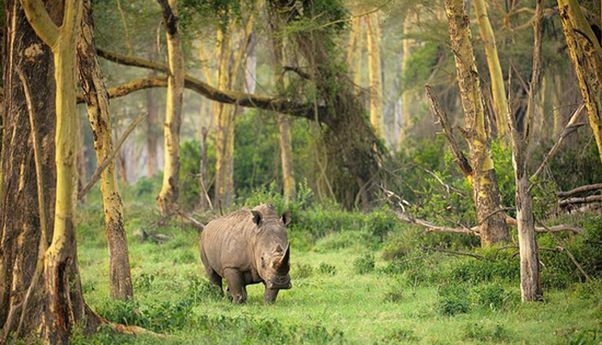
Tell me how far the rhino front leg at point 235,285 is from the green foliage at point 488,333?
3.77 metres

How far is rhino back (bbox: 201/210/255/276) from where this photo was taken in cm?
1299

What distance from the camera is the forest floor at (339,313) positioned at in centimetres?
956

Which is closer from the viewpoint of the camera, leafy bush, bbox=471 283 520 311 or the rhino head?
leafy bush, bbox=471 283 520 311

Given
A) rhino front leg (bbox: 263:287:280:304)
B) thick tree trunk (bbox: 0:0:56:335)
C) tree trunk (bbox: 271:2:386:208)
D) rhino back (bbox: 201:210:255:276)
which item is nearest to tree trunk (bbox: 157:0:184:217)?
tree trunk (bbox: 271:2:386:208)

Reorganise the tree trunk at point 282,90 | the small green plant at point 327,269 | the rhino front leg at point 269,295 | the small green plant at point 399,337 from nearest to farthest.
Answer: the small green plant at point 399,337
the rhino front leg at point 269,295
the small green plant at point 327,269
the tree trunk at point 282,90

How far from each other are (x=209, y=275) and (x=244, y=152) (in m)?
17.2

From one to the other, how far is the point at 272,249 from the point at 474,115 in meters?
4.23

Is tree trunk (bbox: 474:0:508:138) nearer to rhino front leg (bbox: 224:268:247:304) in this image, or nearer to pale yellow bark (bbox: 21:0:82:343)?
rhino front leg (bbox: 224:268:247:304)

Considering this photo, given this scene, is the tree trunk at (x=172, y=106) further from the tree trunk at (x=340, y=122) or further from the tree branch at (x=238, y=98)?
the tree trunk at (x=340, y=122)

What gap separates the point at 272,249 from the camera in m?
12.4

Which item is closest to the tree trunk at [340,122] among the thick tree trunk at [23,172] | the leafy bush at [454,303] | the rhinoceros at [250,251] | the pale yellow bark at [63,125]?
the rhinoceros at [250,251]

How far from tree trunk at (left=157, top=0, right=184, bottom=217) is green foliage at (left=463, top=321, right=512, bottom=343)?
11.4 m

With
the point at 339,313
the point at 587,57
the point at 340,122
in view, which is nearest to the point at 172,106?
the point at 340,122

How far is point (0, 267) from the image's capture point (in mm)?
9750
